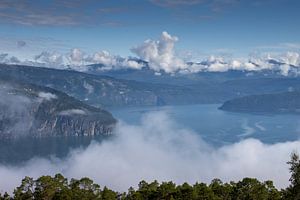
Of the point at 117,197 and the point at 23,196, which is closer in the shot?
the point at 23,196

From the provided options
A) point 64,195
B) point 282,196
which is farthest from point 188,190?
point 64,195

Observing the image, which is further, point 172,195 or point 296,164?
point 172,195

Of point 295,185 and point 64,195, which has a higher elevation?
point 295,185

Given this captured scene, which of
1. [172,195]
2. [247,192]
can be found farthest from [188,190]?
[247,192]

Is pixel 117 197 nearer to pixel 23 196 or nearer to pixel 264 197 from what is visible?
pixel 23 196

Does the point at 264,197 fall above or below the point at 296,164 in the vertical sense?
below

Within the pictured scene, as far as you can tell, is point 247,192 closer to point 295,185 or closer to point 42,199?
point 295,185

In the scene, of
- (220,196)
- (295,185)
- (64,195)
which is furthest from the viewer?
(220,196)

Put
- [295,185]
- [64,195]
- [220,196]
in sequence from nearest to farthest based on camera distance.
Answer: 1. [295,185]
2. [64,195]
3. [220,196]
